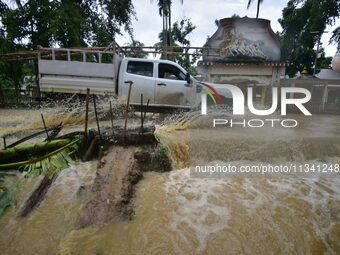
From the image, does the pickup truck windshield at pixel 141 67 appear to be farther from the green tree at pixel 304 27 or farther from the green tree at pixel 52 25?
the green tree at pixel 304 27

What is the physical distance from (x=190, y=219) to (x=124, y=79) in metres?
5.23

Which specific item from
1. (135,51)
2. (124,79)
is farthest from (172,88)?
(135,51)

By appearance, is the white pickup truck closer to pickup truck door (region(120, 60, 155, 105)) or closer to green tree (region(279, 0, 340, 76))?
pickup truck door (region(120, 60, 155, 105))

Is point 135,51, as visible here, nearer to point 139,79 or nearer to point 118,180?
point 139,79

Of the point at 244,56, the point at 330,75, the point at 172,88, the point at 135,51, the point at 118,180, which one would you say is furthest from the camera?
the point at 330,75

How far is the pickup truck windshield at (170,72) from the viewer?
294 inches

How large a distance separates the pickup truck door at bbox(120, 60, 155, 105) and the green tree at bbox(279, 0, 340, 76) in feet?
48.2

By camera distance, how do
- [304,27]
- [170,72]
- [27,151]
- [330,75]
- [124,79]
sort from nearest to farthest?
1. [27,151]
2. [124,79]
3. [170,72]
4. [330,75]
5. [304,27]

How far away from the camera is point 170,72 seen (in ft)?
25.0

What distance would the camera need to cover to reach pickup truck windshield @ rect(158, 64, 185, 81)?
24.5ft

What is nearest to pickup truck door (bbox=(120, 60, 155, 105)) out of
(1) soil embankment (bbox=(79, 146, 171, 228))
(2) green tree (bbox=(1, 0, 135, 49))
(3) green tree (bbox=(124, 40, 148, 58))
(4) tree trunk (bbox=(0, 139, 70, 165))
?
(3) green tree (bbox=(124, 40, 148, 58))

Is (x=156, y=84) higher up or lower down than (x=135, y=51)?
lower down

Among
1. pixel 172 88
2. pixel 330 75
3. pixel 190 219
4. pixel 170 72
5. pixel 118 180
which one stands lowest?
pixel 190 219

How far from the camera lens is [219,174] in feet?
15.2
